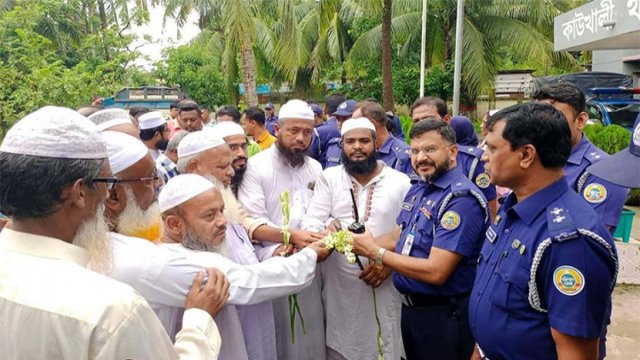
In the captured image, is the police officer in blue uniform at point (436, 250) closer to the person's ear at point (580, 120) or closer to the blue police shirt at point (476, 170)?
the person's ear at point (580, 120)

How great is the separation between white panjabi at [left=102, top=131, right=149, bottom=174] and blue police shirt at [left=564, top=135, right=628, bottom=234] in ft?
7.60

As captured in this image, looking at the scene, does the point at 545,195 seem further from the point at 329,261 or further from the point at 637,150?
the point at 329,261

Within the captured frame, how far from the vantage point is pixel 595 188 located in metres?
2.71

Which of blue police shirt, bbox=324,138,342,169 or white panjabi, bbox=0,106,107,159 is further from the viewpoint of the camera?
blue police shirt, bbox=324,138,342,169

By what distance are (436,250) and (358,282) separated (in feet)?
2.78

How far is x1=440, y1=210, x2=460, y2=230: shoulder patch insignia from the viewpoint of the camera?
272 centimetres

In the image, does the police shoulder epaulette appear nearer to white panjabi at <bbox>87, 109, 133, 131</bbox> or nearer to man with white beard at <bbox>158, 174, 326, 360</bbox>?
man with white beard at <bbox>158, 174, 326, 360</bbox>

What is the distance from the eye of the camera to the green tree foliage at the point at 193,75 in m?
18.8

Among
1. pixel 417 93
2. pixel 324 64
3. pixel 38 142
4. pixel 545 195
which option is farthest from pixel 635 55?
pixel 38 142

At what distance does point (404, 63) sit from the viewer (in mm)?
19734

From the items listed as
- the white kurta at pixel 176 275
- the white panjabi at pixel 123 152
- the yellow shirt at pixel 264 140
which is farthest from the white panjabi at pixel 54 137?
the yellow shirt at pixel 264 140

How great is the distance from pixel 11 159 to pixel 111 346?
56 cm

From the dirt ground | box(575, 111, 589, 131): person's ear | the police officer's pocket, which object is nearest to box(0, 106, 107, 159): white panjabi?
the police officer's pocket

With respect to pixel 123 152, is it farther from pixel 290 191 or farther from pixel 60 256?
pixel 290 191
